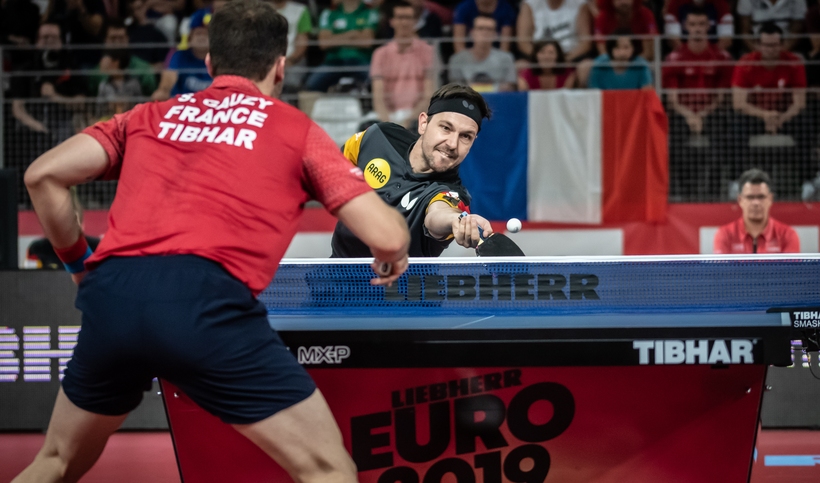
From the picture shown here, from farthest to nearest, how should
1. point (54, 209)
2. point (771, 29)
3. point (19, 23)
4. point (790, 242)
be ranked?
point (19, 23) → point (771, 29) → point (790, 242) → point (54, 209)

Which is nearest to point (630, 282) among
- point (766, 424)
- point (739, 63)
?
point (766, 424)

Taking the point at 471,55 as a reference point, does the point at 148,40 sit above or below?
above

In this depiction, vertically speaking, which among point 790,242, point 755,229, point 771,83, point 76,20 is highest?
point 76,20

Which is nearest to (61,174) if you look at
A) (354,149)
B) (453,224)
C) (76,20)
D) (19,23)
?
(453,224)

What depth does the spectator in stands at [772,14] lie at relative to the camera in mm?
9680

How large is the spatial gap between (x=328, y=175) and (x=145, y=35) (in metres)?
8.35

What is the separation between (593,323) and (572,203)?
19.1 feet

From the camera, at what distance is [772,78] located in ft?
29.0

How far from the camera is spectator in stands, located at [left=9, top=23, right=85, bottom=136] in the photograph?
8.91 metres

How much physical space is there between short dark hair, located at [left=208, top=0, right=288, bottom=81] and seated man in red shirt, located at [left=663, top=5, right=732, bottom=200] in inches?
265

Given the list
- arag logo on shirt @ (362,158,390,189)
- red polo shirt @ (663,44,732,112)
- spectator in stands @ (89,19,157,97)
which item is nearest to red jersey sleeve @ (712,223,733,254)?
red polo shirt @ (663,44,732,112)

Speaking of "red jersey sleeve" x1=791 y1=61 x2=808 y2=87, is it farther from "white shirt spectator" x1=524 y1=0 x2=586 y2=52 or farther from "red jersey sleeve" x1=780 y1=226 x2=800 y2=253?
"white shirt spectator" x1=524 y1=0 x2=586 y2=52

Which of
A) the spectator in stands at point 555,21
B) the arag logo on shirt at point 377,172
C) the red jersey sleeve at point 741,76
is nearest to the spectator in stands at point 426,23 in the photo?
the spectator in stands at point 555,21

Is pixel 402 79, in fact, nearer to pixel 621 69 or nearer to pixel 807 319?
pixel 621 69
